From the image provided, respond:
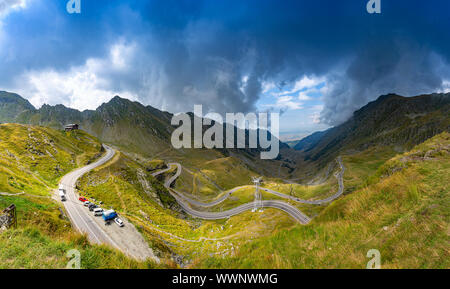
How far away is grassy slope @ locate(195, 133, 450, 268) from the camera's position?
6328 millimetres

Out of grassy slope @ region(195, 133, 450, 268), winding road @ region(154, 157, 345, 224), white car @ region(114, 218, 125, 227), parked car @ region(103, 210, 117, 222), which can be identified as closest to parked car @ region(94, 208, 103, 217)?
parked car @ region(103, 210, 117, 222)

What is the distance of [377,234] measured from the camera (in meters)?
7.77

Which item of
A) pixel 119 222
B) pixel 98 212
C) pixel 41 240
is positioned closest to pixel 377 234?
pixel 41 240

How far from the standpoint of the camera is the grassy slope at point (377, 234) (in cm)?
633

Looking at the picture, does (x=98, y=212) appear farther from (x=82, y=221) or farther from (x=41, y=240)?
(x=41, y=240)

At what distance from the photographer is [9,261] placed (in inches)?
266

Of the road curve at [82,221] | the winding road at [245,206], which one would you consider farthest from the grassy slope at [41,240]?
the winding road at [245,206]

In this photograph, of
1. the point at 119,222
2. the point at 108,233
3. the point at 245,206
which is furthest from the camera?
the point at 245,206

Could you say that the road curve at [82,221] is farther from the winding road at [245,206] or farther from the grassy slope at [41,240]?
the winding road at [245,206]

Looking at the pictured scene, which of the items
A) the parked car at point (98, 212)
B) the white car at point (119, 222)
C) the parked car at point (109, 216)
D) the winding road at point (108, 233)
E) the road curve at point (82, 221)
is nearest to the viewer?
the winding road at point (108, 233)

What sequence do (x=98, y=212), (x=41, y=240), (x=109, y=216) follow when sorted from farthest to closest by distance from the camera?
1. (x=98, y=212)
2. (x=109, y=216)
3. (x=41, y=240)

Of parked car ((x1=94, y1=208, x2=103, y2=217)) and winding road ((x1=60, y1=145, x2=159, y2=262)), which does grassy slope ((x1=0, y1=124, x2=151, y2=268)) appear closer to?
winding road ((x1=60, y1=145, x2=159, y2=262))

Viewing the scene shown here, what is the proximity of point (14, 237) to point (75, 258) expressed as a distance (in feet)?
13.2
